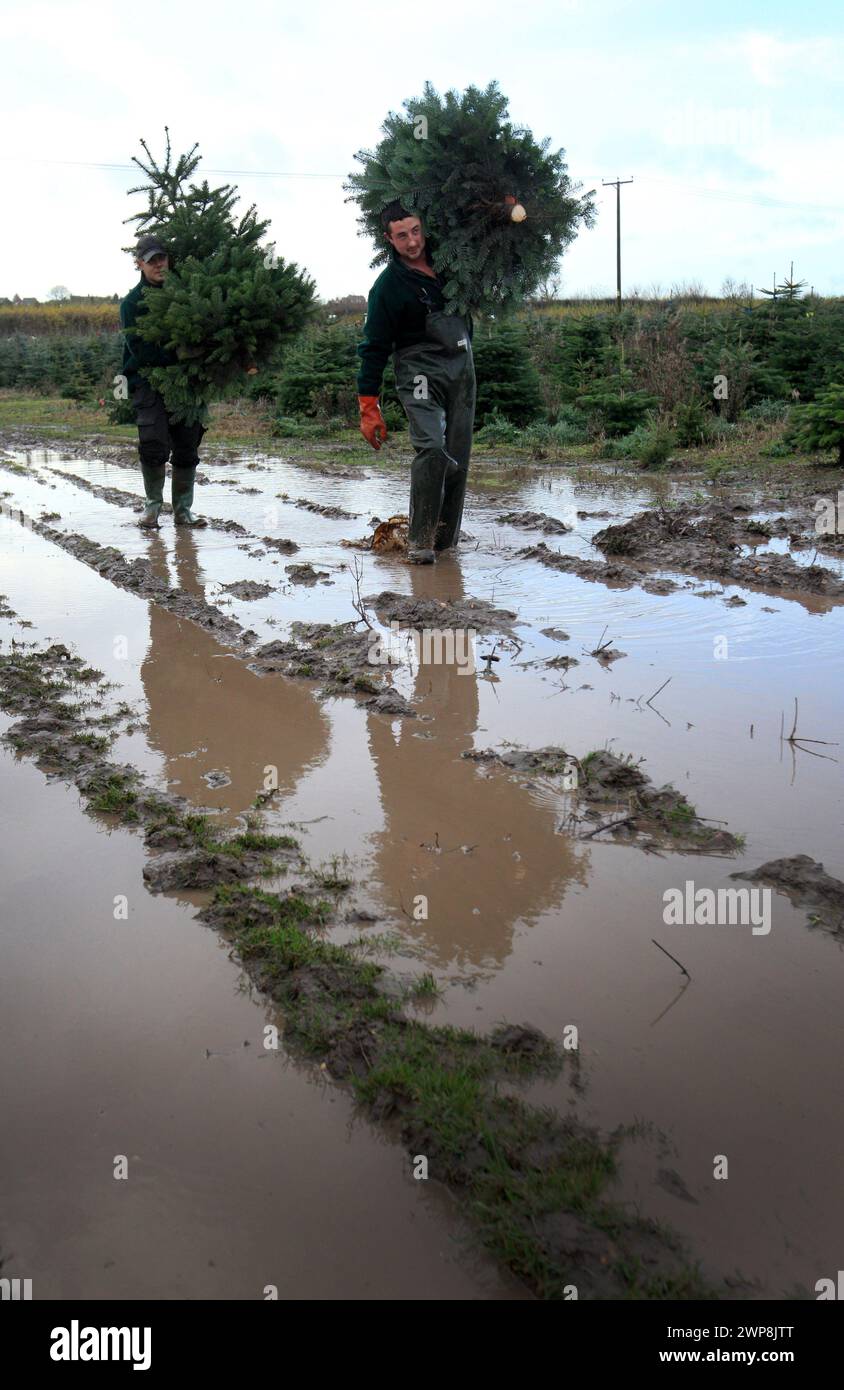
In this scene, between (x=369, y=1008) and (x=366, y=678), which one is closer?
(x=369, y=1008)

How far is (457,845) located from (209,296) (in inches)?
264

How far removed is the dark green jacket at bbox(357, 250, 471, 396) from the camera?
734cm

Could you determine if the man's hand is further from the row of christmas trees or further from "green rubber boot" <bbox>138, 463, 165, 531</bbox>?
"green rubber boot" <bbox>138, 463, 165, 531</bbox>

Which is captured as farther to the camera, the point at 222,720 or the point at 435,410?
the point at 435,410

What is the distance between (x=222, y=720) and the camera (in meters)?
4.70

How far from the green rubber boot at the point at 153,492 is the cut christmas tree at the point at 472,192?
10.6 feet

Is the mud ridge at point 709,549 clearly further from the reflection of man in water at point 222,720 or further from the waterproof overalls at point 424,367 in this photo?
the reflection of man in water at point 222,720

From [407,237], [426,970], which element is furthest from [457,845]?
[407,237]

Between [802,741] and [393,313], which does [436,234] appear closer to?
[393,313]

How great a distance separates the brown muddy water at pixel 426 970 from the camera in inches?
76.9
